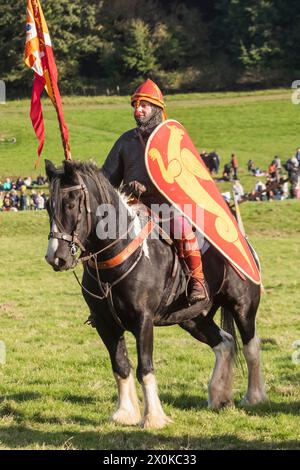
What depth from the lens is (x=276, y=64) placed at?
79.2 metres

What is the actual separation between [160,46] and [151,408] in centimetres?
7770

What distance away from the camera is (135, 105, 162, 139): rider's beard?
833cm

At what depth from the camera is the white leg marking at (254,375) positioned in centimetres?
895

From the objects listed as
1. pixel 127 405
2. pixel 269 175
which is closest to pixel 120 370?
pixel 127 405

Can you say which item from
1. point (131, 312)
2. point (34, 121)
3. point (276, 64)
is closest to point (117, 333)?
point (131, 312)

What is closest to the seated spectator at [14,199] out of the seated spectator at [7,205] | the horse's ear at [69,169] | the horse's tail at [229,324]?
the seated spectator at [7,205]

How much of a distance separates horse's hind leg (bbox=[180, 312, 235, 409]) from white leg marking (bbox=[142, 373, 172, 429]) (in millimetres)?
1067

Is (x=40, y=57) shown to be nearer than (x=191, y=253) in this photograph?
No

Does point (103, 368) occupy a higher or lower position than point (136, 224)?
lower

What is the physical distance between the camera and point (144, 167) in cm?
827

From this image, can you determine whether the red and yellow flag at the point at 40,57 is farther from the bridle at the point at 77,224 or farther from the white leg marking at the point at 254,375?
the white leg marking at the point at 254,375

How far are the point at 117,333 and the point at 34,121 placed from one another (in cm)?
241

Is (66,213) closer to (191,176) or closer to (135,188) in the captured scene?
(135,188)

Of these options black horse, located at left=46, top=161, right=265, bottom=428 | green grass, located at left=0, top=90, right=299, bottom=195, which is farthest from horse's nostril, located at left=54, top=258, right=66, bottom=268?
green grass, located at left=0, top=90, right=299, bottom=195
